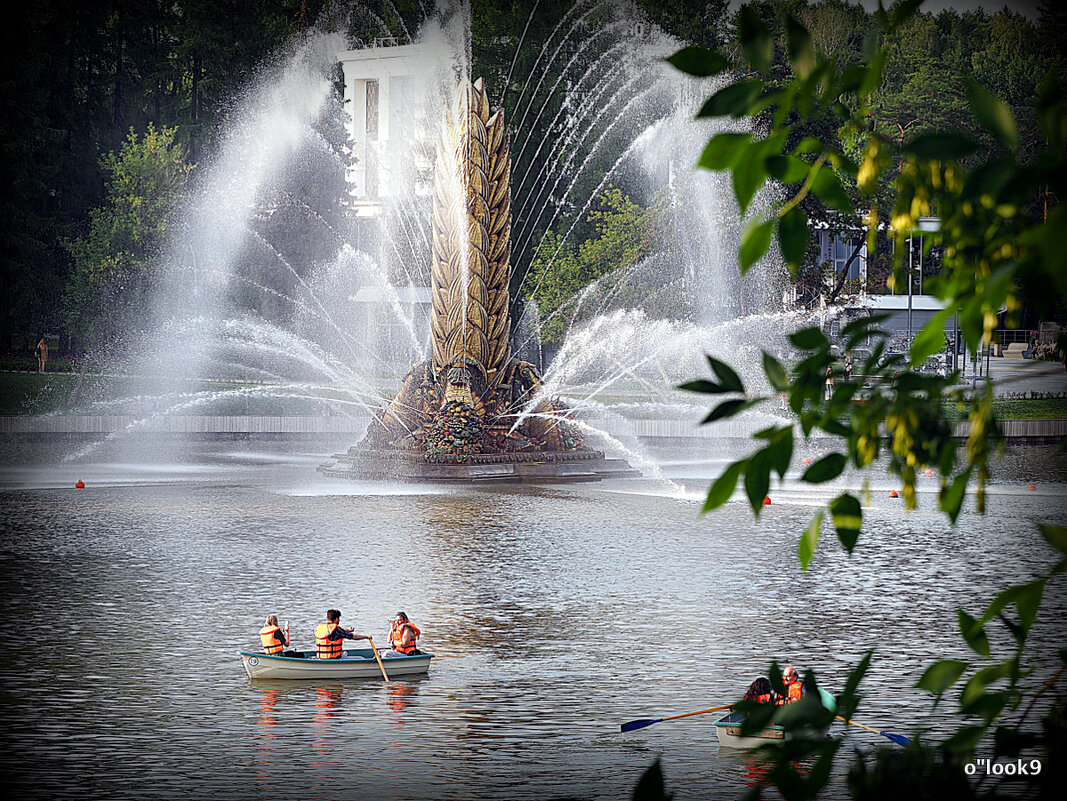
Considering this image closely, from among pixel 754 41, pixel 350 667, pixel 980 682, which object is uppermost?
pixel 754 41

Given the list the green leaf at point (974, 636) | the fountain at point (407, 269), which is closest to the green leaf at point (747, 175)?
the green leaf at point (974, 636)

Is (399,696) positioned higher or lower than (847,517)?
lower

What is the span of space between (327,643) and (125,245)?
47594 millimetres

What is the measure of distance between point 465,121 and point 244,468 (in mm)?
10470

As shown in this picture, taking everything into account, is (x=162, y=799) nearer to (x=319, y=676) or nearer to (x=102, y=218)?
(x=319, y=676)

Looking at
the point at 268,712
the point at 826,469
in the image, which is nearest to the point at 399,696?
the point at 268,712

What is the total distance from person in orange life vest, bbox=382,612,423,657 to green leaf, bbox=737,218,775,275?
33.2 ft

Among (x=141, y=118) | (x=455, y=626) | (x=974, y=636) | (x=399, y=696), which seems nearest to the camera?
(x=974, y=636)

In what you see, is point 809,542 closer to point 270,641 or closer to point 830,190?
point 830,190

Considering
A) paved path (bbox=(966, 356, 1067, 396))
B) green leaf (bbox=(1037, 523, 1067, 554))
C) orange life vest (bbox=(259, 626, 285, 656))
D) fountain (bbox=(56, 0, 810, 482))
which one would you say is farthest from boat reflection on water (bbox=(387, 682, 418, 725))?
paved path (bbox=(966, 356, 1067, 396))

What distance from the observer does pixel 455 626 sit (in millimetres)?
14891

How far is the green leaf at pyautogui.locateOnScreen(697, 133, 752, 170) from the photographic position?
115 inches

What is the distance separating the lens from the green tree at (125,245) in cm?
5684

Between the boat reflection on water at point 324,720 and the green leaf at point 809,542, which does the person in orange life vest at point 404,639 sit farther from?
the green leaf at point 809,542
